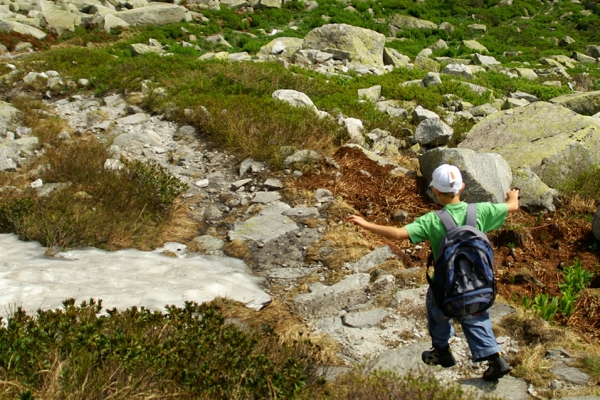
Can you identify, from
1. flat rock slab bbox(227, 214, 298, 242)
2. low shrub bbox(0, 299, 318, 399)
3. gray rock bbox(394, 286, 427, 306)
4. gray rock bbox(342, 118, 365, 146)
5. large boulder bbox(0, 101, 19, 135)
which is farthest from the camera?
large boulder bbox(0, 101, 19, 135)

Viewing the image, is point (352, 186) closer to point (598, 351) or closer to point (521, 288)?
point (521, 288)

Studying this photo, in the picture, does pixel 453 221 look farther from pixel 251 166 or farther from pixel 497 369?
pixel 251 166

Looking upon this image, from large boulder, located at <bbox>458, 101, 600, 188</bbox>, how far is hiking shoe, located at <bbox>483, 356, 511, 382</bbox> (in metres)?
4.65

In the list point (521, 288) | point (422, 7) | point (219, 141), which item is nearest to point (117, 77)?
point (219, 141)

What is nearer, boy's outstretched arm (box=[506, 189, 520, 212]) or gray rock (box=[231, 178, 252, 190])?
boy's outstretched arm (box=[506, 189, 520, 212])

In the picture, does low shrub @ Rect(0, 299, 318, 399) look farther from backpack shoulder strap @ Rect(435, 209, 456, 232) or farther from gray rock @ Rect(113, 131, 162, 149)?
gray rock @ Rect(113, 131, 162, 149)

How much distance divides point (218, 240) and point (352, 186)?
2115 millimetres

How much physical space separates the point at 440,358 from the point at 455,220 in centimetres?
97

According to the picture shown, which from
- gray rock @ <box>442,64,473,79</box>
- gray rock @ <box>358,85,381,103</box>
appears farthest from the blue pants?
gray rock @ <box>442,64,473,79</box>

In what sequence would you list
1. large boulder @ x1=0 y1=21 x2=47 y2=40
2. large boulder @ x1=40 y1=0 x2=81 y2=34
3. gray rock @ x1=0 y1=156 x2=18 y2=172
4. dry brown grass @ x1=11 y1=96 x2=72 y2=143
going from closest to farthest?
gray rock @ x1=0 y1=156 x2=18 y2=172 < dry brown grass @ x1=11 y1=96 x2=72 y2=143 < large boulder @ x1=0 y1=21 x2=47 y2=40 < large boulder @ x1=40 y1=0 x2=81 y2=34

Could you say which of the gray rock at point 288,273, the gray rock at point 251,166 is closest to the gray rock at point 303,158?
the gray rock at point 251,166

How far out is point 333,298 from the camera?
5.15m

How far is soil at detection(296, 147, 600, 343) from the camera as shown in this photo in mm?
5157

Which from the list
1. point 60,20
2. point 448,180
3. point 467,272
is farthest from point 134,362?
point 60,20
